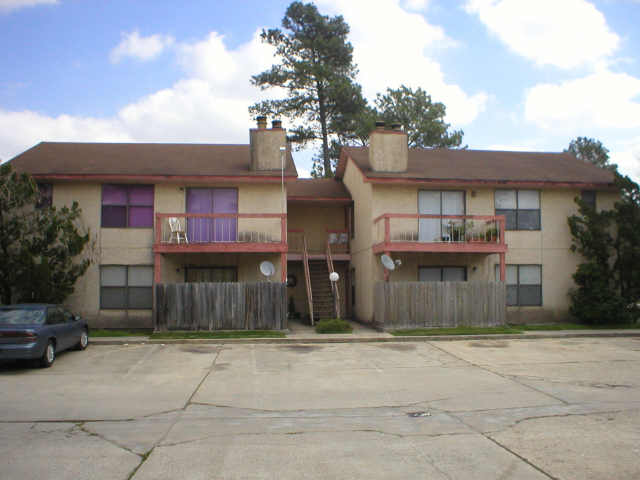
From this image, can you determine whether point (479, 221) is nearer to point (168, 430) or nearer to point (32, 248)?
point (32, 248)

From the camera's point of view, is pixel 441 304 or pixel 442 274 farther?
pixel 442 274

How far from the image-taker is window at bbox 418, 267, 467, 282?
70.2 feet

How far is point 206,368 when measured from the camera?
41.2 ft

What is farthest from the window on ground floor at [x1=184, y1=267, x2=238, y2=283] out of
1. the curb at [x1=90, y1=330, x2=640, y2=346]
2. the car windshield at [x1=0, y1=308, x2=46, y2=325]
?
the car windshield at [x1=0, y1=308, x2=46, y2=325]

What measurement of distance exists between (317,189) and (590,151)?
45.4m

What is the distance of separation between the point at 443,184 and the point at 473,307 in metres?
4.68

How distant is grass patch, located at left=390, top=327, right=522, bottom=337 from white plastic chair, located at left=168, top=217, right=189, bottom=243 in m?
7.52

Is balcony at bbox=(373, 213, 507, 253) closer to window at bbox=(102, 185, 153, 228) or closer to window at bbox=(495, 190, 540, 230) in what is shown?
window at bbox=(495, 190, 540, 230)

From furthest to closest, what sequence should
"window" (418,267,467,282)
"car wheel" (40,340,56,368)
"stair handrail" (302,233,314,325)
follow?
"window" (418,267,467,282), "stair handrail" (302,233,314,325), "car wheel" (40,340,56,368)

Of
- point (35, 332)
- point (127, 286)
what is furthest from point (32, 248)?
point (35, 332)

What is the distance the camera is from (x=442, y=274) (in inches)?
845

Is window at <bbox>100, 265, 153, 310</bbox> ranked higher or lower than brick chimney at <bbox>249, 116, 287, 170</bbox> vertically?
lower

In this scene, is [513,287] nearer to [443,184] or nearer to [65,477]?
[443,184]

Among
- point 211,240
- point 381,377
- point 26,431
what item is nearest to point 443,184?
point 211,240
